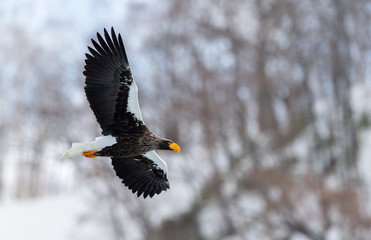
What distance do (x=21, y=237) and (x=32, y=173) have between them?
30.7 feet

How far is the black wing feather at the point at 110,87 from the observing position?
5488 mm

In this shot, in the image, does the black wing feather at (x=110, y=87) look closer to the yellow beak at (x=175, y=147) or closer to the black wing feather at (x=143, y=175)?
the yellow beak at (x=175, y=147)

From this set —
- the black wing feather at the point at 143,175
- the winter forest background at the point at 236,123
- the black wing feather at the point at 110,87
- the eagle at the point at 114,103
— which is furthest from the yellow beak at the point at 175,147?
the winter forest background at the point at 236,123

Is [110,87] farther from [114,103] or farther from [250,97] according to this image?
[250,97]

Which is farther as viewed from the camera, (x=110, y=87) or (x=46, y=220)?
(x=46, y=220)

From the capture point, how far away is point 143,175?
6.23 metres

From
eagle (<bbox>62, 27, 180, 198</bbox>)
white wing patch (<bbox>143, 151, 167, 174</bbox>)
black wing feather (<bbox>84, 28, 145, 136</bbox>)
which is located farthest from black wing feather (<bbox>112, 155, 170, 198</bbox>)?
black wing feather (<bbox>84, 28, 145, 136</bbox>)

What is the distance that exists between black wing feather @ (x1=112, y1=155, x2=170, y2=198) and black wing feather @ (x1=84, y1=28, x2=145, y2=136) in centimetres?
76

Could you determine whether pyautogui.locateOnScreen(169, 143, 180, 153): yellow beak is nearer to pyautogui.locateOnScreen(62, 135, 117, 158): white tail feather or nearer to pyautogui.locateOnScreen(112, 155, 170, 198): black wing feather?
pyautogui.locateOnScreen(62, 135, 117, 158): white tail feather

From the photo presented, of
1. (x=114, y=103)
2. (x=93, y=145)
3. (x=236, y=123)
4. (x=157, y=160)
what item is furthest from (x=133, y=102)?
(x=236, y=123)

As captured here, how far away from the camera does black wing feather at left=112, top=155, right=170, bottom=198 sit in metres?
6.17

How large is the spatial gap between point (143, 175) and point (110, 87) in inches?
50.4

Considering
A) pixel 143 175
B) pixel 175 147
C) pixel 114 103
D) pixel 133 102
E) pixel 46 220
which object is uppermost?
pixel 46 220

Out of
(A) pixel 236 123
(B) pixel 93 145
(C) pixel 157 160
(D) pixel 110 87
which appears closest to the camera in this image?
(B) pixel 93 145
